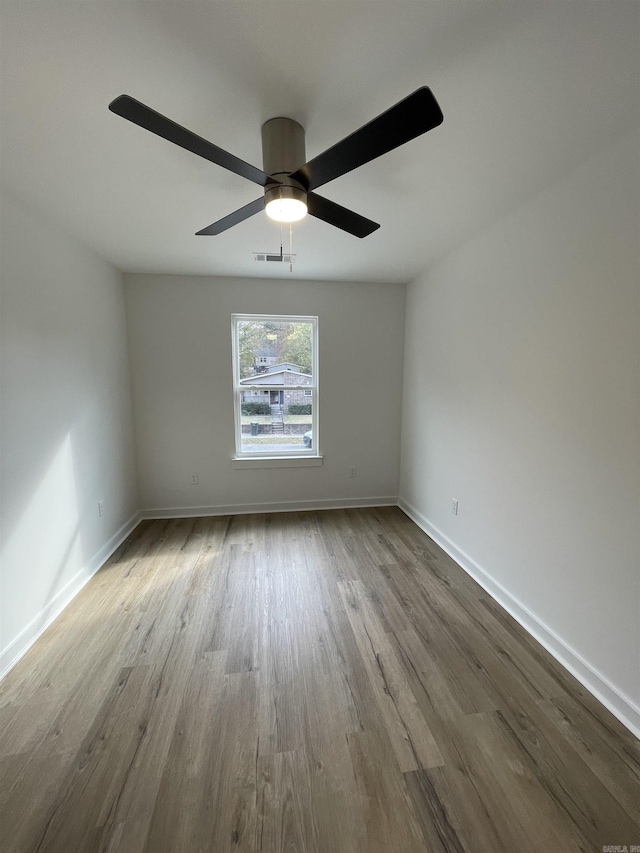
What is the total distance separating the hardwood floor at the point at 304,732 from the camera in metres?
1.15

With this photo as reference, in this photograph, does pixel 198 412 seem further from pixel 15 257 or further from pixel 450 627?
pixel 450 627

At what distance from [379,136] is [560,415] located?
1562 mm

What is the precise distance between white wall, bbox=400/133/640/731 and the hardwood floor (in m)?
0.26

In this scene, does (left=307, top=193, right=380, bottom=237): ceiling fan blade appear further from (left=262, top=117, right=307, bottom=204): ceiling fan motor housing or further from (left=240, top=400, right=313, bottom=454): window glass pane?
(left=240, top=400, right=313, bottom=454): window glass pane

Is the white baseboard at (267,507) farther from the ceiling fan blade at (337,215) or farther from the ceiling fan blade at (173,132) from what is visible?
the ceiling fan blade at (173,132)

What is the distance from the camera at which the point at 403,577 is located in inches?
101

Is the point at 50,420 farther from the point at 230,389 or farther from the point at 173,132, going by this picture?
the point at 173,132

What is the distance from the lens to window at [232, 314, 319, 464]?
368 centimetres

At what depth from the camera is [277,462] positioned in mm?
3746

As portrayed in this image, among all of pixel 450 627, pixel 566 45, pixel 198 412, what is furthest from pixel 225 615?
pixel 566 45

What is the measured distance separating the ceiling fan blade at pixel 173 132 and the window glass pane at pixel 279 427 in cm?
258

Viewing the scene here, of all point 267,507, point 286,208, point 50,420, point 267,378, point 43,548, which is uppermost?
point 286,208

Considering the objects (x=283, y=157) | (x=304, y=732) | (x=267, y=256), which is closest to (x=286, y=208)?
(x=283, y=157)

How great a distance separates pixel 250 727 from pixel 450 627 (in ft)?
3.99
